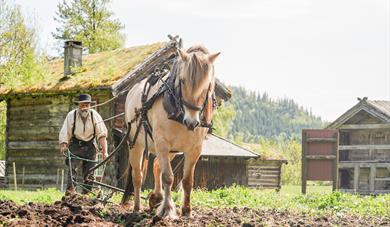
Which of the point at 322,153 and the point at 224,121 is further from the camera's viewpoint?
the point at 224,121

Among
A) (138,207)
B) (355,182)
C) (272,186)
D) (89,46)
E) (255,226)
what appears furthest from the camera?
(272,186)

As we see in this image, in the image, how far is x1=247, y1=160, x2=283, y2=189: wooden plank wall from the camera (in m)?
44.4

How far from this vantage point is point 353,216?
412 inches

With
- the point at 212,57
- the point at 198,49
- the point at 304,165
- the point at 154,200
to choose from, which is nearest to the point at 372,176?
the point at 304,165

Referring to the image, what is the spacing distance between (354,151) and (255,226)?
24.0 m

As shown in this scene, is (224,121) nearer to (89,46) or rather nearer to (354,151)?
(89,46)

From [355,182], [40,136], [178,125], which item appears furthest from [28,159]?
[178,125]

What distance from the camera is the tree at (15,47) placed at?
36562 mm

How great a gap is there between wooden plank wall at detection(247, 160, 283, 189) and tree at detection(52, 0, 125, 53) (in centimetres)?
1132

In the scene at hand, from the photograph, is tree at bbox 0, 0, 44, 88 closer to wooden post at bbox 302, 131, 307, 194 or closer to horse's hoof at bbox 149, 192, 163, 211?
wooden post at bbox 302, 131, 307, 194

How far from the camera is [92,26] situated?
39.3 metres

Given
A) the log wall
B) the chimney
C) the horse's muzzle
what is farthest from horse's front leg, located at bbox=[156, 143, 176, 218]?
the log wall

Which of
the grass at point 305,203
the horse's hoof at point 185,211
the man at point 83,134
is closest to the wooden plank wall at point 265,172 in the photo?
the grass at point 305,203

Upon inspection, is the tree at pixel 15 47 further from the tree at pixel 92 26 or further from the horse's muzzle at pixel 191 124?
the horse's muzzle at pixel 191 124
